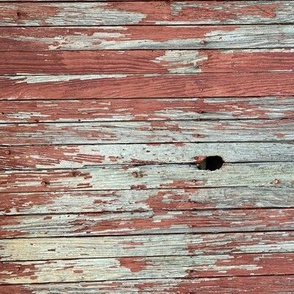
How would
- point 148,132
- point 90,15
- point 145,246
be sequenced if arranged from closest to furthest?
point 90,15, point 148,132, point 145,246

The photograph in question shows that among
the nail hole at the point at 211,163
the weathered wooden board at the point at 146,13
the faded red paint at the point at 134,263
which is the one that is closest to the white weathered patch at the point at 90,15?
the weathered wooden board at the point at 146,13

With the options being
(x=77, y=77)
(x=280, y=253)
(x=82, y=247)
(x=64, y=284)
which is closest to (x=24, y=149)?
(x=77, y=77)

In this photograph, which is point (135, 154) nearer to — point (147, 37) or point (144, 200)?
point (144, 200)

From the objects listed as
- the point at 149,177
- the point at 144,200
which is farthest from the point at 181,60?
the point at 144,200

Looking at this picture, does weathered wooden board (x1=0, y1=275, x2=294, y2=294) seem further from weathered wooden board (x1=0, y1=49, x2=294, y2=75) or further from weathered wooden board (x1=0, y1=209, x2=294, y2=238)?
weathered wooden board (x1=0, y1=49, x2=294, y2=75)

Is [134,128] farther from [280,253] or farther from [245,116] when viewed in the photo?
[280,253]

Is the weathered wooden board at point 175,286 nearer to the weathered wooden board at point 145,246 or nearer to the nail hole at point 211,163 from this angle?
the weathered wooden board at point 145,246
